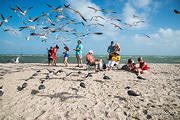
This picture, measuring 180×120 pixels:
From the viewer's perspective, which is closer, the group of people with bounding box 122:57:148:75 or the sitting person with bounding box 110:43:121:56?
the group of people with bounding box 122:57:148:75

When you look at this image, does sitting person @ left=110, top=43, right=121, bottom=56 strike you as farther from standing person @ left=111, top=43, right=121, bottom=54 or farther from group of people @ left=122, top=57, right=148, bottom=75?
group of people @ left=122, top=57, right=148, bottom=75

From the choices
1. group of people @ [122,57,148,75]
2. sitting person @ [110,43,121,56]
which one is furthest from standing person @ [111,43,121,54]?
group of people @ [122,57,148,75]

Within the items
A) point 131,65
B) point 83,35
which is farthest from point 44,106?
point 131,65

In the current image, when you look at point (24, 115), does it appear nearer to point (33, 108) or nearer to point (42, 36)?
point (33, 108)

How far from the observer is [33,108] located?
2812 millimetres

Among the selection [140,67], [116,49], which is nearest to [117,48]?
[116,49]

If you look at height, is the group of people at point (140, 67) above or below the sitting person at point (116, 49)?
below

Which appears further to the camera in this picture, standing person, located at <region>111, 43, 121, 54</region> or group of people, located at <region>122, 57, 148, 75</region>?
standing person, located at <region>111, 43, 121, 54</region>

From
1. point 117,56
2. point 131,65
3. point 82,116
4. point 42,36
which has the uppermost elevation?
point 42,36

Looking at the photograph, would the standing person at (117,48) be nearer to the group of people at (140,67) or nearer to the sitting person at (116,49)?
the sitting person at (116,49)

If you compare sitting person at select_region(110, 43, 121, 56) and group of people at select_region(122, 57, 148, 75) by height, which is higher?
sitting person at select_region(110, 43, 121, 56)

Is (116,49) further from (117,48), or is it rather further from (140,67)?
(140,67)

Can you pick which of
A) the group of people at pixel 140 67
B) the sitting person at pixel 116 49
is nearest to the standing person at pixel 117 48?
the sitting person at pixel 116 49

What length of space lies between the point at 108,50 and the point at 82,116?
654 cm
